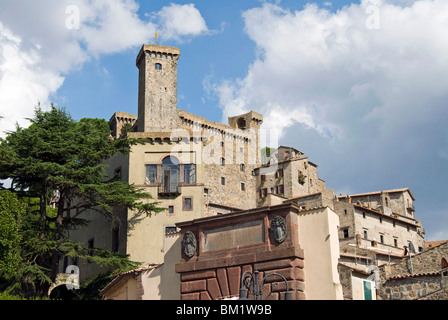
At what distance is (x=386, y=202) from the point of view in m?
60.4

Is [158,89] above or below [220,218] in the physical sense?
above

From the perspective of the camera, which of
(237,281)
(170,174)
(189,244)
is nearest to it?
(237,281)

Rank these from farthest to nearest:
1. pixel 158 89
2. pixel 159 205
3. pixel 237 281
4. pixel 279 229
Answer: pixel 158 89 → pixel 159 205 → pixel 237 281 → pixel 279 229

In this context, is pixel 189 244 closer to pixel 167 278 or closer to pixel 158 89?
pixel 167 278

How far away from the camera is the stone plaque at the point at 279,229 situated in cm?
2198

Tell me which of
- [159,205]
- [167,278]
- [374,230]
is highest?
[374,230]

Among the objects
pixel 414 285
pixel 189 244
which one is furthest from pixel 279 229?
pixel 414 285

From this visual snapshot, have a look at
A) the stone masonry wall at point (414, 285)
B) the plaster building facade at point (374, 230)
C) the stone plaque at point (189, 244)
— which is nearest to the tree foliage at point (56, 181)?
the stone plaque at point (189, 244)

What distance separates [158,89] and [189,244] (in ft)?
135

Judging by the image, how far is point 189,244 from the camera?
78.9ft

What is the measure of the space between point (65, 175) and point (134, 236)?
234 inches

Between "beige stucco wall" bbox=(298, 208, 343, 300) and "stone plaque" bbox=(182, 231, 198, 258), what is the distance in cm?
435

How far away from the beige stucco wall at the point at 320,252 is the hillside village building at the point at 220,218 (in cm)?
3
